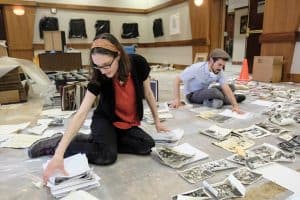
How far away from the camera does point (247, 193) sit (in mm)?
1169

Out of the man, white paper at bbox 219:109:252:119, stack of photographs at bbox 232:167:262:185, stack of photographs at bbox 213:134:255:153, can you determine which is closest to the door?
the man

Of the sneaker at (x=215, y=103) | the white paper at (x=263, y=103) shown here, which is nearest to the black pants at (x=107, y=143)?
the sneaker at (x=215, y=103)

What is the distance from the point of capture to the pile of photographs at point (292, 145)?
1622 mm

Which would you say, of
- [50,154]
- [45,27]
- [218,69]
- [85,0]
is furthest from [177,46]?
[50,154]

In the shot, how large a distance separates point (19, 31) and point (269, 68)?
625 centimetres

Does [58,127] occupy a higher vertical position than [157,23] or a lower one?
lower

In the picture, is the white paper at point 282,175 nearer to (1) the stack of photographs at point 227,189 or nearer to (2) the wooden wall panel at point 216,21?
(1) the stack of photographs at point 227,189

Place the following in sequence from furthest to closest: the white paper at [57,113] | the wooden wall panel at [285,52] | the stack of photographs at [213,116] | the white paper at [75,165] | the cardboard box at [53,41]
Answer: the cardboard box at [53,41] < the wooden wall panel at [285,52] < the white paper at [57,113] < the stack of photographs at [213,116] < the white paper at [75,165]

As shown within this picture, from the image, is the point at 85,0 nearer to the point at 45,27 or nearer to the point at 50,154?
the point at 45,27

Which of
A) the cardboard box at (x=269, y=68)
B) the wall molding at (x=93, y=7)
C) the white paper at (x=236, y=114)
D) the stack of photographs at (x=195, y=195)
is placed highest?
the wall molding at (x=93, y=7)

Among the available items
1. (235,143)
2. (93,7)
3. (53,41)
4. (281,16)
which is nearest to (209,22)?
(281,16)

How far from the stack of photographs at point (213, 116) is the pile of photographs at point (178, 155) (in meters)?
0.69

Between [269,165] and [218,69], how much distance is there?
125cm

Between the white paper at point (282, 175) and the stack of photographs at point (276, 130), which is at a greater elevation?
the stack of photographs at point (276, 130)
